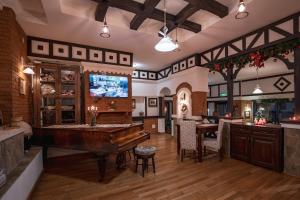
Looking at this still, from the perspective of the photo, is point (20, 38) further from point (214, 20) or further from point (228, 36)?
point (228, 36)

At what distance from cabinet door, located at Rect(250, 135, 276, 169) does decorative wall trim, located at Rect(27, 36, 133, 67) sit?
425cm

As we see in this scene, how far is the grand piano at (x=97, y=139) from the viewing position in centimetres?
288

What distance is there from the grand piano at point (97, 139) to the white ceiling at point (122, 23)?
2329 mm

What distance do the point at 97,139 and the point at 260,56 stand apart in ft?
13.8

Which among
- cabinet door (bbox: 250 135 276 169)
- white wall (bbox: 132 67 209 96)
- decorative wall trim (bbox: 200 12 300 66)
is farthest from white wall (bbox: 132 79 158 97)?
cabinet door (bbox: 250 135 276 169)

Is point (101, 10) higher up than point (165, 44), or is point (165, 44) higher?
point (101, 10)

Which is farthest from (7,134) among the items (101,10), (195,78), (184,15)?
(195,78)

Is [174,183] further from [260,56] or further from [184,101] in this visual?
[184,101]

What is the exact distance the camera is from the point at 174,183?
290 cm

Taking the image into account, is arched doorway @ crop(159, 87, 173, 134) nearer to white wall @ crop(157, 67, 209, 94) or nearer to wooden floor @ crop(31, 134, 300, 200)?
white wall @ crop(157, 67, 209, 94)

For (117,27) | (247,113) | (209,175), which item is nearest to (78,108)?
(117,27)

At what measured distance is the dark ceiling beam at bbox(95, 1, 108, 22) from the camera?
2.92 m

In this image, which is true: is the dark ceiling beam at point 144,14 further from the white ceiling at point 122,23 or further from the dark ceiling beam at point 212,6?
the dark ceiling beam at point 212,6

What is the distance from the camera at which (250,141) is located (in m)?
3.75
